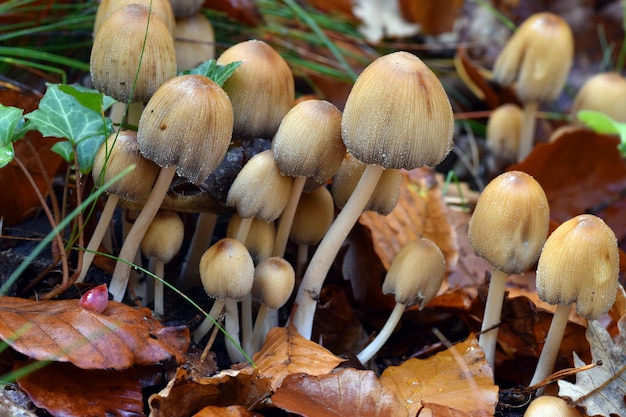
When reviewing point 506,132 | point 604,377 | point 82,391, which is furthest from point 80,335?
point 506,132

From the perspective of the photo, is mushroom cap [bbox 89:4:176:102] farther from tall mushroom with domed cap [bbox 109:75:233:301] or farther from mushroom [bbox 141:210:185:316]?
mushroom [bbox 141:210:185:316]

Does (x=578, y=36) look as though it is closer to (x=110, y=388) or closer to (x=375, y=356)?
(x=375, y=356)

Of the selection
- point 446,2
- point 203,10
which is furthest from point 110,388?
point 446,2

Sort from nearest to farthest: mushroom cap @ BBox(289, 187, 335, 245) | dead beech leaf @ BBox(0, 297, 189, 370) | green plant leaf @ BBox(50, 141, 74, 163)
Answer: dead beech leaf @ BBox(0, 297, 189, 370) → green plant leaf @ BBox(50, 141, 74, 163) → mushroom cap @ BBox(289, 187, 335, 245)

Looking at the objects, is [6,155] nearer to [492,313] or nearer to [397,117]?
[397,117]

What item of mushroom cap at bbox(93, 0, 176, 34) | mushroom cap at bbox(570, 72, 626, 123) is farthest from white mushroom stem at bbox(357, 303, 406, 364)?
mushroom cap at bbox(570, 72, 626, 123)

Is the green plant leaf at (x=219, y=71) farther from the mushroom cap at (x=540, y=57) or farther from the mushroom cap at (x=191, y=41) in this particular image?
the mushroom cap at (x=540, y=57)

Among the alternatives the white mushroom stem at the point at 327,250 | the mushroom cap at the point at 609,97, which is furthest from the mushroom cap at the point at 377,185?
the mushroom cap at the point at 609,97
